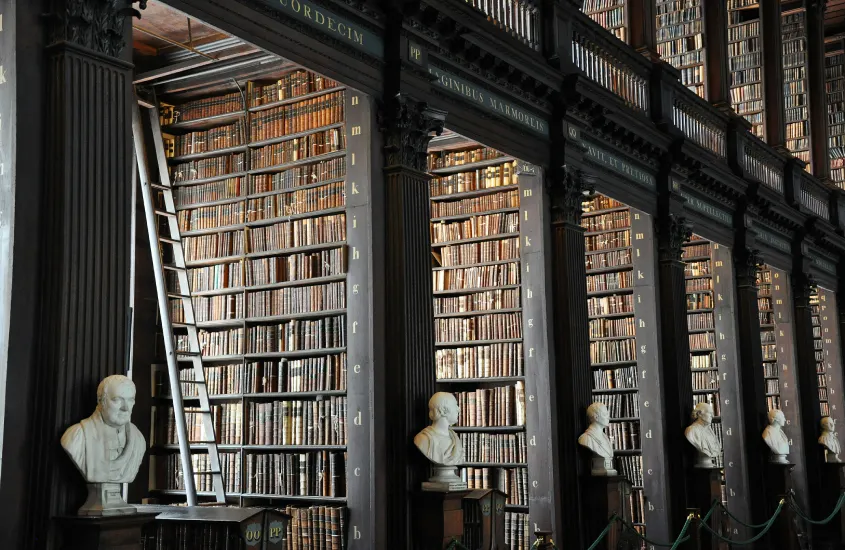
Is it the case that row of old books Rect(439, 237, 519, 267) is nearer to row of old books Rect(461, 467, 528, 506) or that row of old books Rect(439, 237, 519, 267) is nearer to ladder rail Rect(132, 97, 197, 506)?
row of old books Rect(461, 467, 528, 506)

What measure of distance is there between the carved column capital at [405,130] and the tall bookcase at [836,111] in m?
12.2

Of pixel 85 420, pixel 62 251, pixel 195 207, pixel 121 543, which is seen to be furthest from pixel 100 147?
pixel 195 207

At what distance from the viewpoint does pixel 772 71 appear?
1324cm

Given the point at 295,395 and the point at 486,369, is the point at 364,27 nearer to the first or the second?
the point at 295,395

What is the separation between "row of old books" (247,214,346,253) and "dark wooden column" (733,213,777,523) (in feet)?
18.9

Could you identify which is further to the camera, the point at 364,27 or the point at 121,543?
the point at 364,27

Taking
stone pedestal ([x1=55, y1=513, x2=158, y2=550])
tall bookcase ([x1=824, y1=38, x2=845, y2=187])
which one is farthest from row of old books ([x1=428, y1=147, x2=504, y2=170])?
tall bookcase ([x1=824, y1=38, x2=845, y2=187])

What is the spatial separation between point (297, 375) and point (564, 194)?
Result: 8.53 ft

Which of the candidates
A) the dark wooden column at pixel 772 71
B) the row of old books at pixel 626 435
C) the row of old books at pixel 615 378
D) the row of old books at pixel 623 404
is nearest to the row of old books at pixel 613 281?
the row of old books at pixel 615 378

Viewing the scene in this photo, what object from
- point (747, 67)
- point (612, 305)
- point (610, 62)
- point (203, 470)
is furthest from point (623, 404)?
point (747, 67)

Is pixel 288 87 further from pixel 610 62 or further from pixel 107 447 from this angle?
pixel 107 447

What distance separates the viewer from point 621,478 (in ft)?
24.8

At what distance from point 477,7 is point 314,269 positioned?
2.18 m

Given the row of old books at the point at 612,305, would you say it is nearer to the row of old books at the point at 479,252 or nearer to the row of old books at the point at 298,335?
the row of old books at the point at 479,252
